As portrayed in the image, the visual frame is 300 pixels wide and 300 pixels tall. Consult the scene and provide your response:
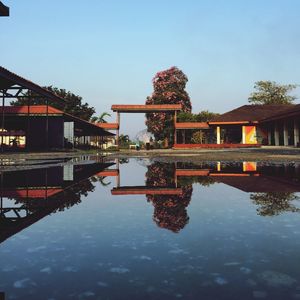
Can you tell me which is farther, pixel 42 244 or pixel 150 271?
pixel 42 244

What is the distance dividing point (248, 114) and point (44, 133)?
23.6 metres

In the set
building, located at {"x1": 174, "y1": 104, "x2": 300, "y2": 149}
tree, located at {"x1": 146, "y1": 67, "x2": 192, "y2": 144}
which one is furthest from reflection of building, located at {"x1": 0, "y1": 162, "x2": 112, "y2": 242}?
tree, located at {"x1": 146, "y1": 67, "x2": 192, "y2": 144}

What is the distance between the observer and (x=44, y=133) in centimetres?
2831

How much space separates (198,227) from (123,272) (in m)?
1.26

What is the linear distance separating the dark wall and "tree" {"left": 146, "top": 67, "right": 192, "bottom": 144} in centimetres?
2246

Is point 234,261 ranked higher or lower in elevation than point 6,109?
lower

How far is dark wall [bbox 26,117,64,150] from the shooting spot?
28.2m

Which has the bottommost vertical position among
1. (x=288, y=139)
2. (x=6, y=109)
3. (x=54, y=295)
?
(x=54, y=295)

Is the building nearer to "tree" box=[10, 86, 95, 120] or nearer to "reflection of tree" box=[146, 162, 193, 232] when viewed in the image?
"tree" box=[10, 86, 95, 120]

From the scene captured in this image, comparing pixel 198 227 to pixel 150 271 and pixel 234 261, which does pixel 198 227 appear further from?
pixel 150 271

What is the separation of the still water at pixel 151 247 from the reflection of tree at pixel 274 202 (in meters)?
0.01

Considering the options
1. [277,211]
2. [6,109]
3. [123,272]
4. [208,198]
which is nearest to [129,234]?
[123,272]

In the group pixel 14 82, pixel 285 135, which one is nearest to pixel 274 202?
pixel 14 82

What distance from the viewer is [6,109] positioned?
25688 millimetres
